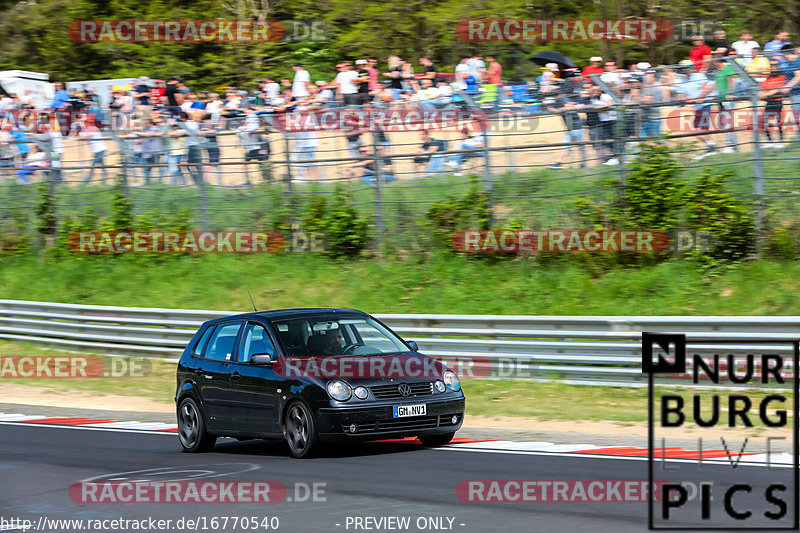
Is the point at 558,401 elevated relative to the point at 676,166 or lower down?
lower down

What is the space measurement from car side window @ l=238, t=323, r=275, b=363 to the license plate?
158cm

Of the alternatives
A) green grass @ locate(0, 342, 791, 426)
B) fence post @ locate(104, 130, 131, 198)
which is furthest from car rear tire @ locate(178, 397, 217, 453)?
fence post @ locate(104, 130, 131, 198)

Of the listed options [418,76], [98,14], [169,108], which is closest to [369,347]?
[418,76]

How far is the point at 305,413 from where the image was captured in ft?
35.4

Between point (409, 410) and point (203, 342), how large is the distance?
2.94 m

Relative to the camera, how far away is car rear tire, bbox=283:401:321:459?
35.3 ft

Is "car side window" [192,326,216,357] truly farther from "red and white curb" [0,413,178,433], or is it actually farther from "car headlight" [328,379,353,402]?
"car headlight" [328,379,353,402]

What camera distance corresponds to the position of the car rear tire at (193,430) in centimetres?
1218

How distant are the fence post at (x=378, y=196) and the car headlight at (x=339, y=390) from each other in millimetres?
11228

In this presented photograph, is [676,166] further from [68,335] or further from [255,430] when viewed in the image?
[68,335]

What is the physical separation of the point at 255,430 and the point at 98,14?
34.0 m

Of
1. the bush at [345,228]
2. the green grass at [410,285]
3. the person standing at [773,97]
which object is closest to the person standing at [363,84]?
the bush at [345,228]

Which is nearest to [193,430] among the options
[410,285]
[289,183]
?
[410,285]

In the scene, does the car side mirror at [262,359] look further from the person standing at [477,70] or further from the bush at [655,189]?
the person standing at [477,70]
